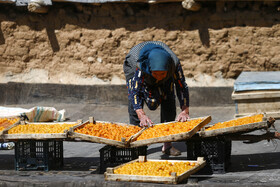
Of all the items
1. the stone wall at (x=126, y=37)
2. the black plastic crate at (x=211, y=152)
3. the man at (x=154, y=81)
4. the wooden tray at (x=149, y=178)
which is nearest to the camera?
the wooden tray at (x=149, y=178)

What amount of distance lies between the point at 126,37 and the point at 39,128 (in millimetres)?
5189

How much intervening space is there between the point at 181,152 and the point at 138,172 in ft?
6.99

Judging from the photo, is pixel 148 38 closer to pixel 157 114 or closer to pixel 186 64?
pixel 186 64

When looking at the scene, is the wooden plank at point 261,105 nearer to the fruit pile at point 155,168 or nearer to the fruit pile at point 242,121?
the fruit pile at point 242,121

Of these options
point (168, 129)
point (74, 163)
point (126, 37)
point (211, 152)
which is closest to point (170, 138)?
point (168, 129)

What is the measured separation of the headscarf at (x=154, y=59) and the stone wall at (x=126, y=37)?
15.3ft

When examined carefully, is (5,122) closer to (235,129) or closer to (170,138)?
(170,138)

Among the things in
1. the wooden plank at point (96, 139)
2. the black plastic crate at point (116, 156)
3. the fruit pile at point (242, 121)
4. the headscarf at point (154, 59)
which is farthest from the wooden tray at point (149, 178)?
the headscarf at point (154, 59)

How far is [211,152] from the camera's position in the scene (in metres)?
5.91

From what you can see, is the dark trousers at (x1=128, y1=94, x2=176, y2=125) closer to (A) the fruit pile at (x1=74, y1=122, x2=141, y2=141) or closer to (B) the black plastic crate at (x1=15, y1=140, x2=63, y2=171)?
(A) the fruit pile at (x1=74, y1=122, x2=141, y2=141)

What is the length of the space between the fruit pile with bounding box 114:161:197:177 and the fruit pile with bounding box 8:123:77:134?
3.42ft

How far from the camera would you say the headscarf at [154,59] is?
587 centimetres

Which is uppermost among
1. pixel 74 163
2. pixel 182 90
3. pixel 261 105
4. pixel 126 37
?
pixel 126 37

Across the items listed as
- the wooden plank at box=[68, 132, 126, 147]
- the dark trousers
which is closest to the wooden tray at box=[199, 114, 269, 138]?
the wooden plank at box=[68, 132, 126, 147]
